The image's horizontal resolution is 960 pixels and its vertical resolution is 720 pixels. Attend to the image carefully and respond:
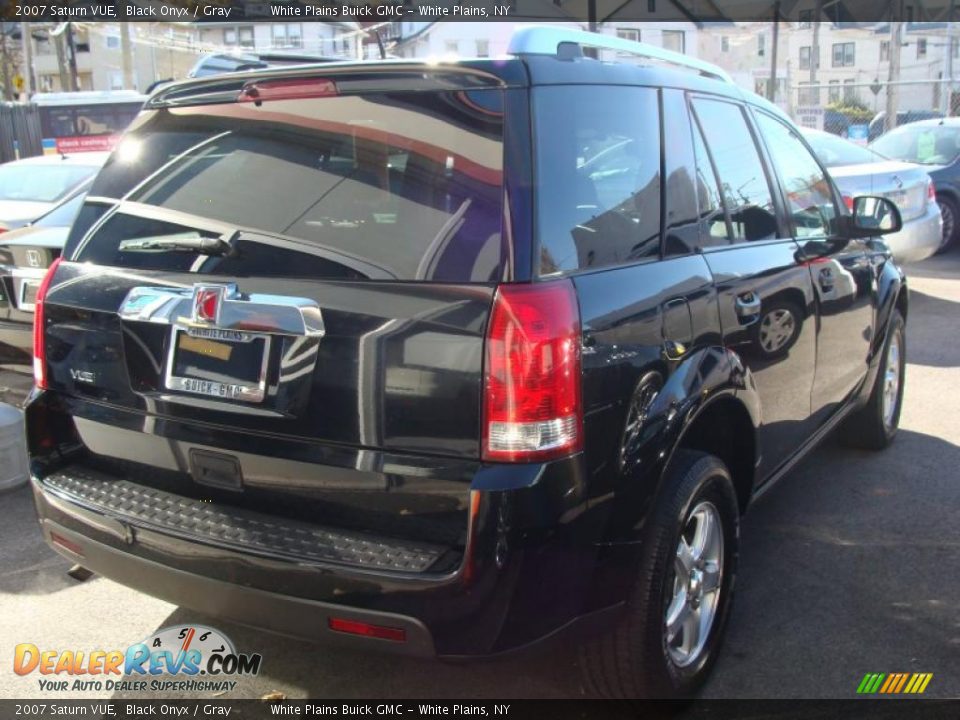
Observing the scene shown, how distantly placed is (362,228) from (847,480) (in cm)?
339

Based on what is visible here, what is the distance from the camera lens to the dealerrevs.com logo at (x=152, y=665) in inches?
119

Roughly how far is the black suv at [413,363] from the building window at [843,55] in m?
56.6

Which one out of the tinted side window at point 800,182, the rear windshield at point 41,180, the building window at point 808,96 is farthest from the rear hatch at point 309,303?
the building window at point 808,96

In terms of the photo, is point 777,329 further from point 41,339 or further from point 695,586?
point 41,339

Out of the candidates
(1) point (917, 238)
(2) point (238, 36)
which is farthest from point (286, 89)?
(2) point (238, 36)

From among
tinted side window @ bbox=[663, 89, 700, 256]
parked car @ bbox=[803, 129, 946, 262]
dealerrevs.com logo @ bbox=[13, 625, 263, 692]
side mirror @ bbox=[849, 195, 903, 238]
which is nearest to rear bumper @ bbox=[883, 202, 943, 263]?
parked car @ bbox=[803, 129, 946, 262]

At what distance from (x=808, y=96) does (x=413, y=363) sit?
878 inches

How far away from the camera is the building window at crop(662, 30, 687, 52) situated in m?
34.5

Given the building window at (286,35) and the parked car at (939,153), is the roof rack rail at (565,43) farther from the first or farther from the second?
the building window at (286,35)

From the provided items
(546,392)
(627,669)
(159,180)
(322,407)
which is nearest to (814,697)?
(627,669)

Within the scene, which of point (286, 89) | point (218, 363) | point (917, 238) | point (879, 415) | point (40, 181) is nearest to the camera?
point (218, 363)

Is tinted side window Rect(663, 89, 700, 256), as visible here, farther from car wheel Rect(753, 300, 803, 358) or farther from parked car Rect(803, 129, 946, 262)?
parked car Rect(803, 129, 946, 262)

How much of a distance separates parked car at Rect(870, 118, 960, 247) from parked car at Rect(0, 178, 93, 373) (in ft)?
37.2

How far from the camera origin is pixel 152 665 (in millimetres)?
3107
